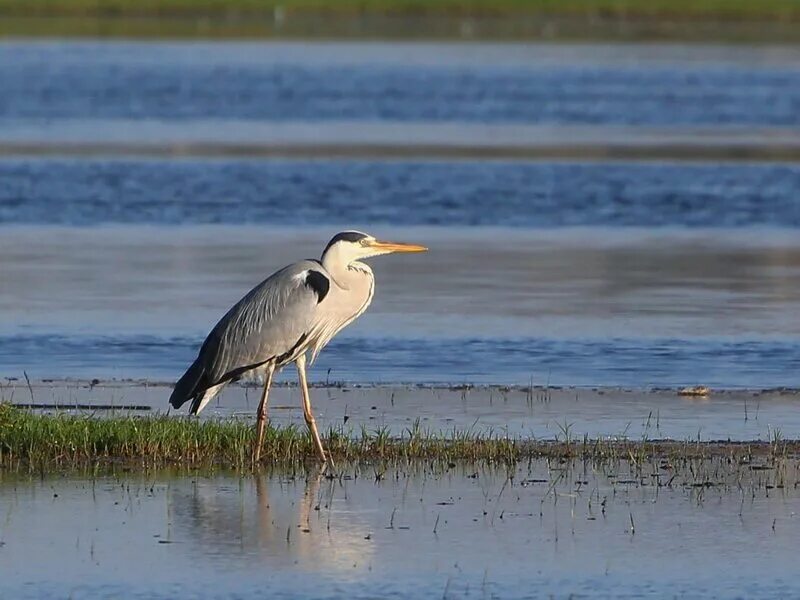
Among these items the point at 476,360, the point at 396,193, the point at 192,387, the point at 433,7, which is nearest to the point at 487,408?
the point at 476,360

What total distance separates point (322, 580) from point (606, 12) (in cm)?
9198

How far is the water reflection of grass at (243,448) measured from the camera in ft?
35.3

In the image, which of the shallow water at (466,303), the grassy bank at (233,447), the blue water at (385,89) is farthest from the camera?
the blue water at (385,89)

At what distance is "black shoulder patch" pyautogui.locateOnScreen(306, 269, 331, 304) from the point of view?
1108 cm

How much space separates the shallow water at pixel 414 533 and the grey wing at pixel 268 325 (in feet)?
2.79

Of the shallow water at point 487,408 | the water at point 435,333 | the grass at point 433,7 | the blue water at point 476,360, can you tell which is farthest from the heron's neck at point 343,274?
the grass at point 433,7

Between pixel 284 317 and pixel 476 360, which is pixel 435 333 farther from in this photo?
pixel 284 317

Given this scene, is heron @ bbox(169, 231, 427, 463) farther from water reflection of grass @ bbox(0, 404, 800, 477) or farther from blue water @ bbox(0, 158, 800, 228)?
blue water @ bbox(0, 158, 800, 228)

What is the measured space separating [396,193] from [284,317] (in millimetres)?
18543

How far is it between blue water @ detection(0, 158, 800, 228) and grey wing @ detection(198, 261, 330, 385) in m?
14.6

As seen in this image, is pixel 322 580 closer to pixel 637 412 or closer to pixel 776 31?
pixel 637 412

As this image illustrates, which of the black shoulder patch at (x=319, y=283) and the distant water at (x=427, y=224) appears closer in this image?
the black shoulder patch at (x=319, y=283)

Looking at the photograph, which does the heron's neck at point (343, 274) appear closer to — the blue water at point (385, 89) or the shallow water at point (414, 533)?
the shallow water at point (414, 533)

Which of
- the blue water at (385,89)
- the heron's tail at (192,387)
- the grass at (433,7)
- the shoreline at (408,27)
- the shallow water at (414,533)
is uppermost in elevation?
the grass at (433,7)
